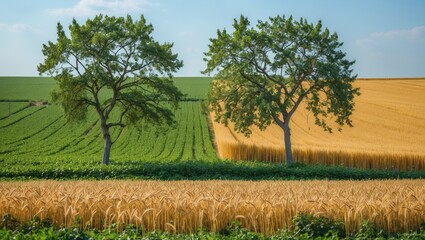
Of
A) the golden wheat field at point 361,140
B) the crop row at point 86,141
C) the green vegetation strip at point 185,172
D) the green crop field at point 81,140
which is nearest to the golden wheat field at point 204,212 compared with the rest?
the green vegetation strip at point 185,172

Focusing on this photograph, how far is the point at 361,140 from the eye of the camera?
156 feet

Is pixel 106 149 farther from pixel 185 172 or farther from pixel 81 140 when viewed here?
pixel 81 140

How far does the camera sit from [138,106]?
40.1 meters

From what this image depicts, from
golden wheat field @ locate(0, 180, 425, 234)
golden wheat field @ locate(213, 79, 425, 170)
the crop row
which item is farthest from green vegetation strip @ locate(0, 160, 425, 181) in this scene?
golden wheat field @ locate(0, 180, 425, 234)

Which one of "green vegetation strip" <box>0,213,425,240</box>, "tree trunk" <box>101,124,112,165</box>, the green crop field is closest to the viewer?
"green vegetation strip" <box>0,213,425,240</box>

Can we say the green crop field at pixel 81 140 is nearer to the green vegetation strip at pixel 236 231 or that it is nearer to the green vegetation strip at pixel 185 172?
the green vegetation strip at pixel 185 172

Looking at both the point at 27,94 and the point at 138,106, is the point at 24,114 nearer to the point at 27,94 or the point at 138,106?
the point at 27,94

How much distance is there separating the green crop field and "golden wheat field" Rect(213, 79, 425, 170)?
429cm

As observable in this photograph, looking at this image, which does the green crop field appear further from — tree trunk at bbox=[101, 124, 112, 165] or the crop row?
tree trunk at bbox=[101, 124, 112, 165]

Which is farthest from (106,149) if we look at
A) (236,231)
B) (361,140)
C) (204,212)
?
(236,231)

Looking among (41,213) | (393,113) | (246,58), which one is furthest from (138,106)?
(393,113)

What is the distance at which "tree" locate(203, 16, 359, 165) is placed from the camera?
3866cm

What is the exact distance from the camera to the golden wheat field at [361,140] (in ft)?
124

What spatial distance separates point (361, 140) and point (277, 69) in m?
13.5
